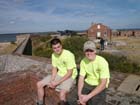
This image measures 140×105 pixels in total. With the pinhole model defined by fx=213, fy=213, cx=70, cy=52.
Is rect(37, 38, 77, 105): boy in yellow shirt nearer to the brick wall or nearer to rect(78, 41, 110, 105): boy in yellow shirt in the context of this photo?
the brick wall

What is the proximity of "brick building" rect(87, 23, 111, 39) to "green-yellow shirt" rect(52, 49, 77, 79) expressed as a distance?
50.1 m

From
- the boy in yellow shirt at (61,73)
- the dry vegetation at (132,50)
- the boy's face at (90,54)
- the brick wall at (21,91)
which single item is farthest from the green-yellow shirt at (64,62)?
the dry vegetation at (132,50)

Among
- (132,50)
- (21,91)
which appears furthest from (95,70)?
(132,50)

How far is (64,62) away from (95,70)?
985 millimetres

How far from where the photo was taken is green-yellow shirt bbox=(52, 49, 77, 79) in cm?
407

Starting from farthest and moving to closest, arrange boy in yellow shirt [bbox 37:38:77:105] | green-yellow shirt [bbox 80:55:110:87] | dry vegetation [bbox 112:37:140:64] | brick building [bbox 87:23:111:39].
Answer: brick building [bbox 87:23:111:39]
dry vegetation [bbox 112:37:140:64]
boy in yellow shirt [bbox 37:38:77:105]
green-yellow shirt [bbox 80:55:110:87]

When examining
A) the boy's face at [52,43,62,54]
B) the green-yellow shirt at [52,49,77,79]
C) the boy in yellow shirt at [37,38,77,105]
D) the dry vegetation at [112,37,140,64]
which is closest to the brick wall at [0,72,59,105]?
the boy in yellow shirt at [37,38,77,105]

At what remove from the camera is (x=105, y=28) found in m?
54.1

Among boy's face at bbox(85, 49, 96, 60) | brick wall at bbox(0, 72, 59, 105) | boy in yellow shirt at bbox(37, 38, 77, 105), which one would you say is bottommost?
brick wall at bbox(0, 72, 59, 105)

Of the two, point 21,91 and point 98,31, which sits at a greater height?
point 98,31

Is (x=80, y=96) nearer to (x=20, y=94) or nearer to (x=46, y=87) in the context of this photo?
(x=46, y=87)

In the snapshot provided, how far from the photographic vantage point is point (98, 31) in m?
54.2

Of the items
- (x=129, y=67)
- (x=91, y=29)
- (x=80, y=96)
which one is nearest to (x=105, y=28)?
(x=91, y=29)

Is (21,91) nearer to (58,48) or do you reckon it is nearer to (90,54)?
(58,48)
